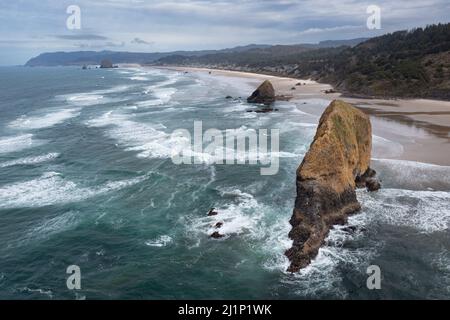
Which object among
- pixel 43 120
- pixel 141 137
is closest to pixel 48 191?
pixel 141 137

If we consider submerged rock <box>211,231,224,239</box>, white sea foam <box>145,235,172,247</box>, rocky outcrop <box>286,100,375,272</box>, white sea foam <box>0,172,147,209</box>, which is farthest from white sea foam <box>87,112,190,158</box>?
rocky outcrop <box>286,100,375,272</box>

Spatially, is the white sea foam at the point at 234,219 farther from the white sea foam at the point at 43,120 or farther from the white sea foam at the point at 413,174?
the white sea foam at the point at 43,120

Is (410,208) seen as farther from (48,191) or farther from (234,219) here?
(48,191)

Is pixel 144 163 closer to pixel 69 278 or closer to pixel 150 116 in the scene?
pixel 69 278

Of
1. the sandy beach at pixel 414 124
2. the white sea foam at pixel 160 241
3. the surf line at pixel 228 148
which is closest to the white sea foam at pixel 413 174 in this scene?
the sandy beach at pixel 414 124

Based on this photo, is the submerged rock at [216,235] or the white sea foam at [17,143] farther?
the white sea foam at [17,143]

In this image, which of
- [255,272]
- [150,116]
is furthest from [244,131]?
[255,272]

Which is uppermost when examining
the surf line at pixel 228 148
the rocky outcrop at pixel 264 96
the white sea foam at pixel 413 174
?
the rocky outcrop at pixel 264 96

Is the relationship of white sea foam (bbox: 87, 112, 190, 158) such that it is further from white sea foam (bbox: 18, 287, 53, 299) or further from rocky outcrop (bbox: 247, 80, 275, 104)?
rocky outcrop (bbox: 247, 80, 275, 104)
